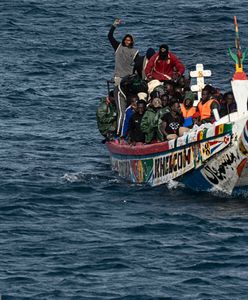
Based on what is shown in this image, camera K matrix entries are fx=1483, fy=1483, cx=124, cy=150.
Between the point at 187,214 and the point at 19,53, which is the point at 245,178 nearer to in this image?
the point at 187,214

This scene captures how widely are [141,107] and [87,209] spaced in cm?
339

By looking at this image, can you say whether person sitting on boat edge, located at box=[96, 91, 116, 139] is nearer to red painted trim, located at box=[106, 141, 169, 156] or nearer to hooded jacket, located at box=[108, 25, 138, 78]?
hooded jacket, located at box=[108, 25, 138, 78]

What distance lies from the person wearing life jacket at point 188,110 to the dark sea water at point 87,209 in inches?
61.4

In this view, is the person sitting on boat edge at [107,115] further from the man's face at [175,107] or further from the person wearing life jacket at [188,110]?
the man's face at [175,107]

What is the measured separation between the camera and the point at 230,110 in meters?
32.3

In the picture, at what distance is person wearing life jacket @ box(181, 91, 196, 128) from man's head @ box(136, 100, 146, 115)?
0.88m

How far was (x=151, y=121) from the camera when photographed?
32562mm

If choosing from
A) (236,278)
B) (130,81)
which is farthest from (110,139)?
(236,278)

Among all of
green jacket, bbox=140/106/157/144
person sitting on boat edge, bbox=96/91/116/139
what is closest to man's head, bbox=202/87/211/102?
green jacket, bbox=140/106/157/144

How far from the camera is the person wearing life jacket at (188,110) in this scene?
3292 centimetres

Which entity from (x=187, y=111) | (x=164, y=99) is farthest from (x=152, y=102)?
(x=187, y=111)

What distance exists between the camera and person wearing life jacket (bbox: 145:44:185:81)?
35.3 meters

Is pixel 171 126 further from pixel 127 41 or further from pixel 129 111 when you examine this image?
pixel 127 41

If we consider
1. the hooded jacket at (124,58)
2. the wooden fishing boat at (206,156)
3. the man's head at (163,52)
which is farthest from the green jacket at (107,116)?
the wooden fishing boat at (206,156)
